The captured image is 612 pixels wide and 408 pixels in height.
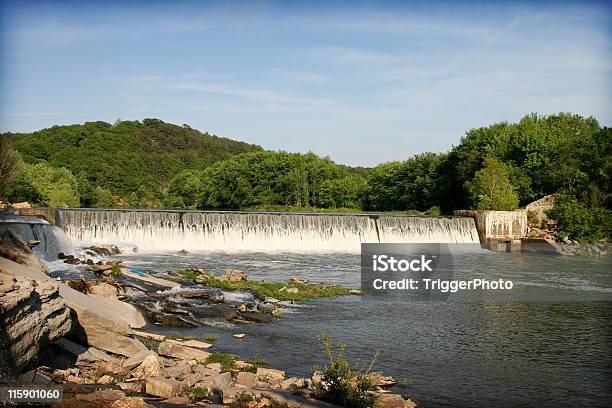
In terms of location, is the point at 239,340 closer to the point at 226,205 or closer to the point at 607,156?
the point at 607,156

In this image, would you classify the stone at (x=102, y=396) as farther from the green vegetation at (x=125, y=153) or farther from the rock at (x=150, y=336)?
the green vegetation at (x=125, y=153)

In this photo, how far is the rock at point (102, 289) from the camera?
45.8ft

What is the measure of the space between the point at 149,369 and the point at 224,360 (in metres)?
1.82

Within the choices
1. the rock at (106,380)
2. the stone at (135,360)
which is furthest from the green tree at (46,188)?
the rock at (106,380)

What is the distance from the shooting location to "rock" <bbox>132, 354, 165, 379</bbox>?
865cm

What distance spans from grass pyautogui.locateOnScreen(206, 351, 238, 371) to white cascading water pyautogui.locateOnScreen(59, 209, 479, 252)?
19.8 m

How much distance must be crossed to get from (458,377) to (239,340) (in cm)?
435

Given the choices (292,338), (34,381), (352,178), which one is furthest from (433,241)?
(352,178)

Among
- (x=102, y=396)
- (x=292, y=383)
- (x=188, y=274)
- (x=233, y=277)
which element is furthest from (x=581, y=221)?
(x=102, y=396)

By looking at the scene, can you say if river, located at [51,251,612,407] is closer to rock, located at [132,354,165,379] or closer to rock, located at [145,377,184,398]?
rock, located at [132,354,165,379]

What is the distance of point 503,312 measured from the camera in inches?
653

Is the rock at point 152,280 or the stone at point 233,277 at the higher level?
the rock at point 152,280

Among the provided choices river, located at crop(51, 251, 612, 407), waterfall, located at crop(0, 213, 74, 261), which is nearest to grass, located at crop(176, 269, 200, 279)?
river, located at crop(51, 251, 612, 407)

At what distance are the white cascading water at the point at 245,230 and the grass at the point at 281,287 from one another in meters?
11.4
